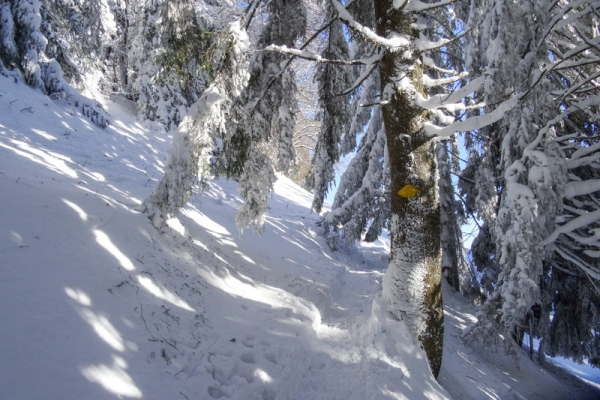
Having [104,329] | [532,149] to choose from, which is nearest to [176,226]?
[104,329]

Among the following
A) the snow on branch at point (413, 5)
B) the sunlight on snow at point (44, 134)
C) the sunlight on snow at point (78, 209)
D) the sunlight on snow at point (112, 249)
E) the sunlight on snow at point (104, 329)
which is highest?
the snow on branch at point (413, 5)

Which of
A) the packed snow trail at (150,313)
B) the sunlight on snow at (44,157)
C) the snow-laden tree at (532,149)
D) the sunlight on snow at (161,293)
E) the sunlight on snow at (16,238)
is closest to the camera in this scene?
the packed snow trail at (150,313)

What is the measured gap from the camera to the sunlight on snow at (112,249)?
3.92 metres

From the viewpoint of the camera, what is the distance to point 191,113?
505cm

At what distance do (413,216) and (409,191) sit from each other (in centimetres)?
32

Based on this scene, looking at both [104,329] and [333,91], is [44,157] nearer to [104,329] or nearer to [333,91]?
[104,329]

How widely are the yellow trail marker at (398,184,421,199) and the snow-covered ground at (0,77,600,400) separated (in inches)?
62.2

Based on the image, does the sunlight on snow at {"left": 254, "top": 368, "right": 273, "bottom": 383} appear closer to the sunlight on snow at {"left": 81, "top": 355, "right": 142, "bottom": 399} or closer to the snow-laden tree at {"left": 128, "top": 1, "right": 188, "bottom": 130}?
the sunlight on snow at {"left": 81, "top": 355, "right": 142, "bottom": 399}

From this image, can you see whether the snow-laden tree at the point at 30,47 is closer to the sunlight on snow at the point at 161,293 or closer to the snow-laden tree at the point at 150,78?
the snow-laden tree at the point at 150,78

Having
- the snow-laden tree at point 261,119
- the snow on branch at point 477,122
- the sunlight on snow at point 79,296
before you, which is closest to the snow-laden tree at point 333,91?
the snow-laden tree at point 261,119

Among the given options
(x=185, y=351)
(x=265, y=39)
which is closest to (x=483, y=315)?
(x=185, y=351)

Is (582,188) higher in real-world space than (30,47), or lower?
higher

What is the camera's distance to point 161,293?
156 inches

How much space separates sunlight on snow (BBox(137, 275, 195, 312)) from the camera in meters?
3.86
